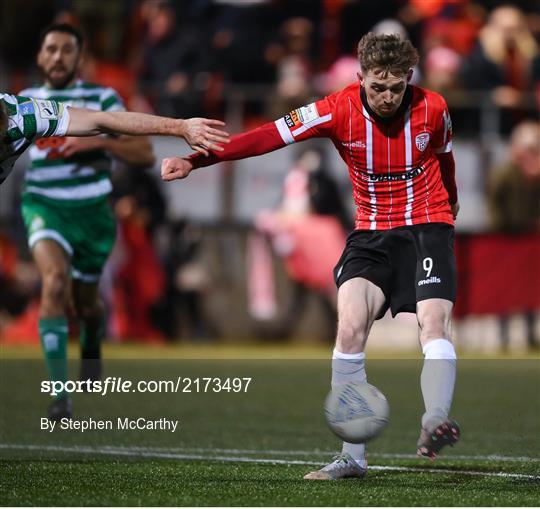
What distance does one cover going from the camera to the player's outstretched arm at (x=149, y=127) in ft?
21.7

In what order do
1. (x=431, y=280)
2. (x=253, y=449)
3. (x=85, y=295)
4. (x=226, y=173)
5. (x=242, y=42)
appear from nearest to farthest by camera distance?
1. (x=431, y=280)
2. (x=253, y=449)
3. (x=85, y=295)
4. (x=226, y=173)
5. (x=242, y=42)

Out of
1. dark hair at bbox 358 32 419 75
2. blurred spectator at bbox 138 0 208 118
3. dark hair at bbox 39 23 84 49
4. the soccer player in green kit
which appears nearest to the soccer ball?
dark hair at bbox 358 32 419 75

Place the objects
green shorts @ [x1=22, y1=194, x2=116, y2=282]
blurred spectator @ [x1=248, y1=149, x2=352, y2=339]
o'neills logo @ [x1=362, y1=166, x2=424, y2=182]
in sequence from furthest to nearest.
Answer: blurred spectator @ [x1=248, y1=149, x2=352, y2=339], green shorts @ [x1=22, y1=194, x2=116, y2=282], o'neills logo @ [x1=362, y1=166, x2=424, y2=182]

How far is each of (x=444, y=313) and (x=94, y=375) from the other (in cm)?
435

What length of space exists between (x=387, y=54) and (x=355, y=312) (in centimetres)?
131

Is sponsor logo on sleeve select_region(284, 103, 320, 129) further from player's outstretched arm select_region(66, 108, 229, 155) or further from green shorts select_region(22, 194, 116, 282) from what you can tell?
green shorts select_region(22, 194, 116, 282)

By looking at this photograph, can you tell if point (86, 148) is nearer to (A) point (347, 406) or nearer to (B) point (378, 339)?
(A) point (347, 406)

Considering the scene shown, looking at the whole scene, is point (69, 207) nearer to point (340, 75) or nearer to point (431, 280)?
point (431, 280)

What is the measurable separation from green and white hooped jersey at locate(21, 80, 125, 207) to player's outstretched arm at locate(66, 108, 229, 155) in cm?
259

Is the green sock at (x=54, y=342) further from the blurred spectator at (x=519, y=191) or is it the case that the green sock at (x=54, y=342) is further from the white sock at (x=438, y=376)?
the blurred spectator at (x=519, y=191)

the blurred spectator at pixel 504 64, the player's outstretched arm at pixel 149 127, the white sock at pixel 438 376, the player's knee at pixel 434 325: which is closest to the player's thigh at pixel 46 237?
the player's outstretched arm at pixel 149 127

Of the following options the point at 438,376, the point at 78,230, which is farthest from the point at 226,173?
the point at 438,376

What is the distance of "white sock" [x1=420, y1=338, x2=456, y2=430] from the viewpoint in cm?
622

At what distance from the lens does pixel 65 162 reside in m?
9.50
